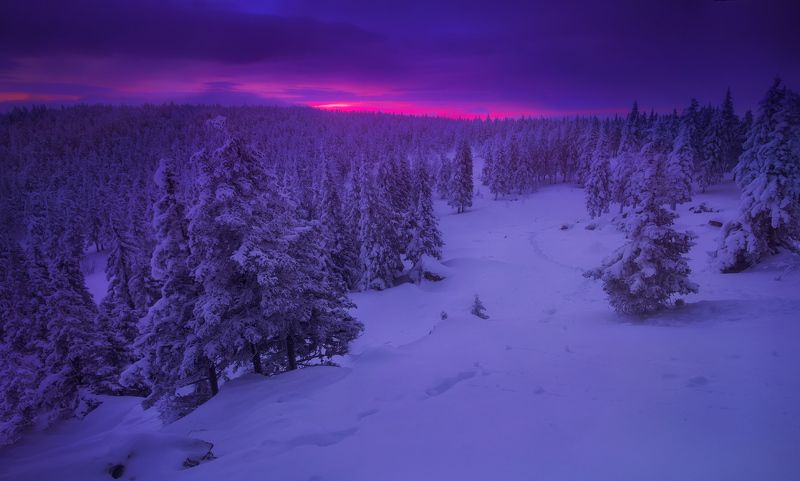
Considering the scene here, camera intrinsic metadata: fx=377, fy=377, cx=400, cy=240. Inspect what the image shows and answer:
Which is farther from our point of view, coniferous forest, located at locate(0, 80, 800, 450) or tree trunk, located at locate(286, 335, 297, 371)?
tree trunk, located at locate(286, 335, 297, 371)

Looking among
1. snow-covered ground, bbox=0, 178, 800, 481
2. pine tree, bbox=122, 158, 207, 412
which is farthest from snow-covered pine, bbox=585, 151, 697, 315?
pine tree, bbox=122, 158, 207, 412

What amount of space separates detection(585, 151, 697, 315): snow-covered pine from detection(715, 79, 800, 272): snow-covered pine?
37.9ft

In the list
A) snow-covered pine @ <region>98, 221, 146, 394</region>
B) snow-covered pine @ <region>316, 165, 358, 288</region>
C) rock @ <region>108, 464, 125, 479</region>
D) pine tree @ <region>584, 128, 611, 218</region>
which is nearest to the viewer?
rock @ <region>108, 464, 125, 479</region>

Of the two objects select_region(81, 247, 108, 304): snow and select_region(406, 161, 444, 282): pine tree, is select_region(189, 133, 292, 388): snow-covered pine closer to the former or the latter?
select_region(406, 161, 444, 282): pine tree

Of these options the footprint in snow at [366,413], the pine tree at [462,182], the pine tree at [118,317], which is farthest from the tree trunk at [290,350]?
the pine tree at [462,182]

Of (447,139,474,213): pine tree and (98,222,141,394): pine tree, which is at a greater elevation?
(447,139,474,213): pine tree

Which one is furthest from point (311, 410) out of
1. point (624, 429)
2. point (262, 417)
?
point (624, 429)

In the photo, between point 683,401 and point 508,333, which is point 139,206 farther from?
point 683,401

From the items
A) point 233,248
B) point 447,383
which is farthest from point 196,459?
point 233,248

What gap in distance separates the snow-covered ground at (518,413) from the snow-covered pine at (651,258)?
1.12 metres

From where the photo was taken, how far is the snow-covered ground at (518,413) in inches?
246

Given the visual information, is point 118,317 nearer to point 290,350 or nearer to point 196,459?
point 290,350

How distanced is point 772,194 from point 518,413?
1009 inches

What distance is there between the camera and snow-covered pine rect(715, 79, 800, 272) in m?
22.9
